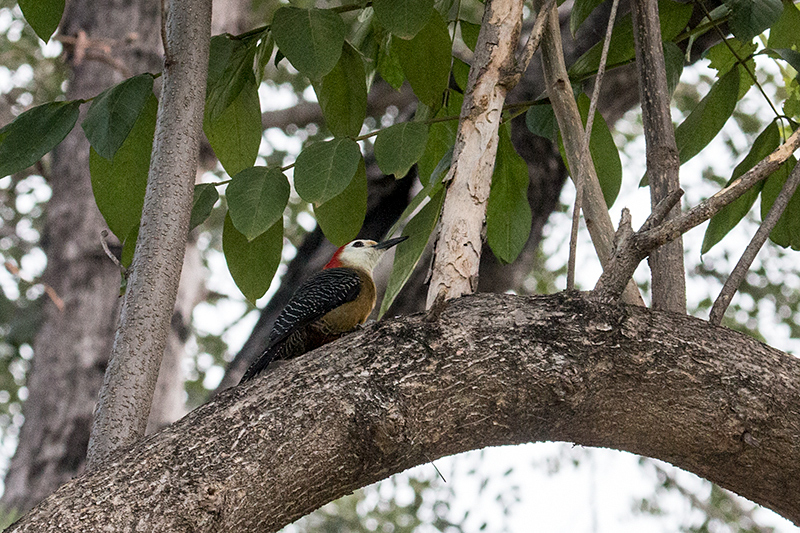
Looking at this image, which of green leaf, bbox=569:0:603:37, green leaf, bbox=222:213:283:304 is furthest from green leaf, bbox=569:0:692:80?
green leaf, bbox=222:213:283:304

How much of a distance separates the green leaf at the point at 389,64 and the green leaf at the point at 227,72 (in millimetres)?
425

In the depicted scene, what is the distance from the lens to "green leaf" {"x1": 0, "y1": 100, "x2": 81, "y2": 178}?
1504 millimetres

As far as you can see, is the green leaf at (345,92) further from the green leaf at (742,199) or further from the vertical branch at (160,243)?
the green leaf at (742,199)

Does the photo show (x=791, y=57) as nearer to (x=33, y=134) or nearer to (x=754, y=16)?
(x=754, y=16)

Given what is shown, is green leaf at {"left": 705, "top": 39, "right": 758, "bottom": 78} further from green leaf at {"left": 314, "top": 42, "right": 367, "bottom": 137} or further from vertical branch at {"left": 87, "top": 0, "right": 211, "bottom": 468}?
vertical branch at {"left": 87, "top": 0, "right": 211, "bottom": 468}

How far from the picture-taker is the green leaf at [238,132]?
1836mm

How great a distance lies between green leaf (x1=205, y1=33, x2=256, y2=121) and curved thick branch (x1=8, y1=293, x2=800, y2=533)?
76 cm

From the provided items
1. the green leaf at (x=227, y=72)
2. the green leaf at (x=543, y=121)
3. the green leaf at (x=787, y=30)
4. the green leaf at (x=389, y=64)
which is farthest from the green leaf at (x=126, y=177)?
the green leaf at (x=787, y=30)

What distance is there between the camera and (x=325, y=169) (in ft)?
4.74

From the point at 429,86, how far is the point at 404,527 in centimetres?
481

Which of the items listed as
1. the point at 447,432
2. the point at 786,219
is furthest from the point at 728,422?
the point at 786,219

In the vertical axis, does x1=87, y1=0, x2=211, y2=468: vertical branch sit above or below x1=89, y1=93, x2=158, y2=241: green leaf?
below

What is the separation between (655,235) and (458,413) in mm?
402

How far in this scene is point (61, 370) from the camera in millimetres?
3531
